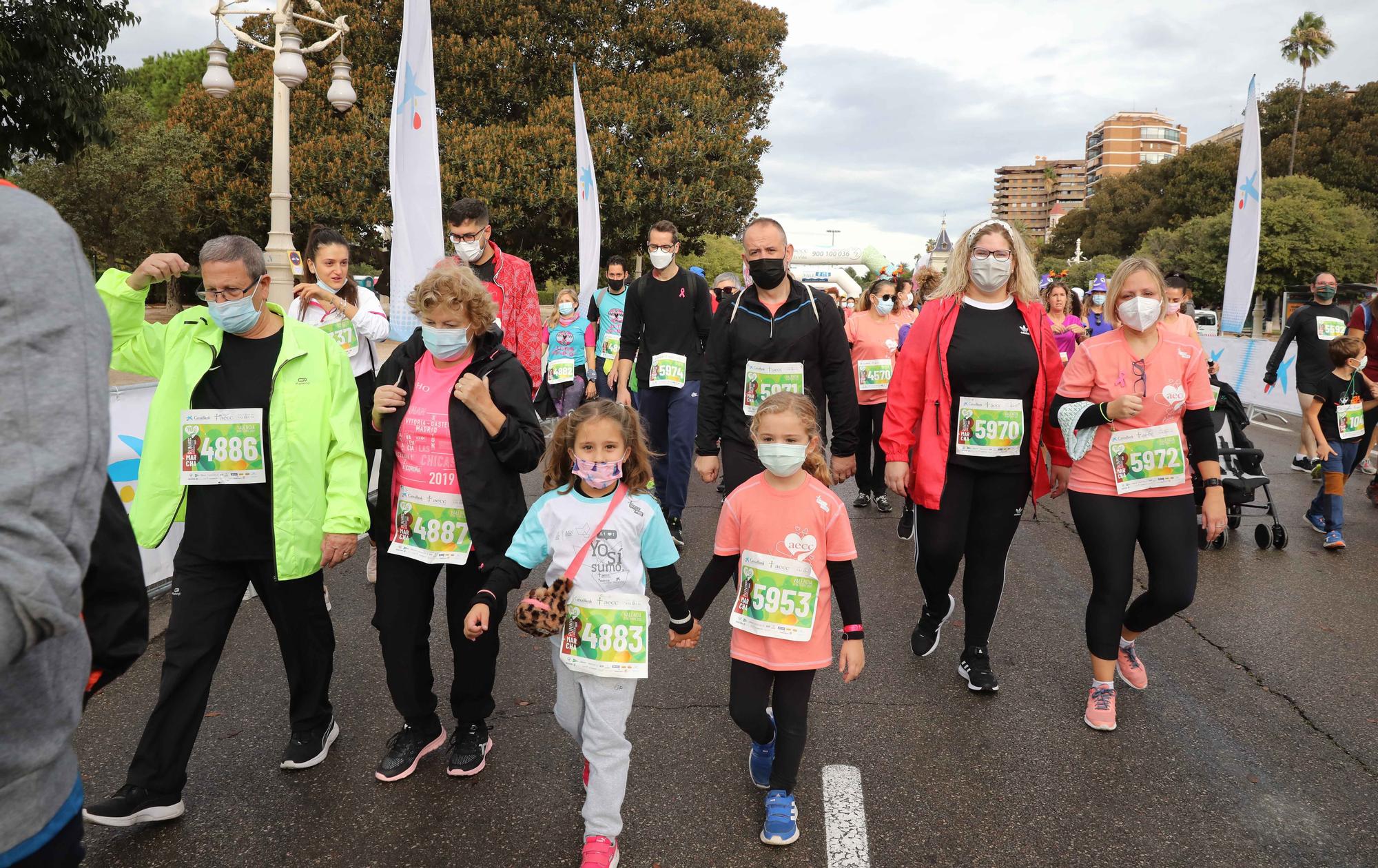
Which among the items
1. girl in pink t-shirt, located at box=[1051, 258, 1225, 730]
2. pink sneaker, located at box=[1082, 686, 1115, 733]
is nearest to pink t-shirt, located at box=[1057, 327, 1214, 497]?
girl in pink t-shirt, located at box=[1051, 258, 1225, 730]

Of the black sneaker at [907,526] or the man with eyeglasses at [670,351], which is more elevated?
the man with eyeglasses at [670,351]

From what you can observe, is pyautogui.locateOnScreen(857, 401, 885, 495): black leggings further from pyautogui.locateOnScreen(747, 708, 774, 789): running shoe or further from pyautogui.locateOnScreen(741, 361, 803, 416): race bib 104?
pyautogui.locateOnScreen(747, 708, 774, 789): running shoe

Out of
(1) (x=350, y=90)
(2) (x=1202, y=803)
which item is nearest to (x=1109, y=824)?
(2) (x=1202, y=803)

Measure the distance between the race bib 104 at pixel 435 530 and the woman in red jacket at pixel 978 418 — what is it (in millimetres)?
1936

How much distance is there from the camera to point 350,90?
50.9 ft

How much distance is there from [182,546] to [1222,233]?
55293mm

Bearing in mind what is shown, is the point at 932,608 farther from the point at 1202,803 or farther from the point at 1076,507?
the point at 1202,803

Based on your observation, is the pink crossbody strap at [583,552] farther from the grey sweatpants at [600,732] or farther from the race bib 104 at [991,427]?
the race bib 104 at [991,427]

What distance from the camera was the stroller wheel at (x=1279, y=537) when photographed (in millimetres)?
7121

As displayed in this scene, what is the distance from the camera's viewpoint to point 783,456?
3.31m

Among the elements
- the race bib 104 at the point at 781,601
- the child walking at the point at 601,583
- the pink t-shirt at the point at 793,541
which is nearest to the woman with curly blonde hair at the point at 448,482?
the child walking at the point at 601,583

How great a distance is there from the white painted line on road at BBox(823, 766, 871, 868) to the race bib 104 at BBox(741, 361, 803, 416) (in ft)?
6.12

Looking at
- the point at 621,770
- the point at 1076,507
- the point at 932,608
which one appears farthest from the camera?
the point at 932,608

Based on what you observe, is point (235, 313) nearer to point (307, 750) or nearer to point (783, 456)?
point (307, 750)
